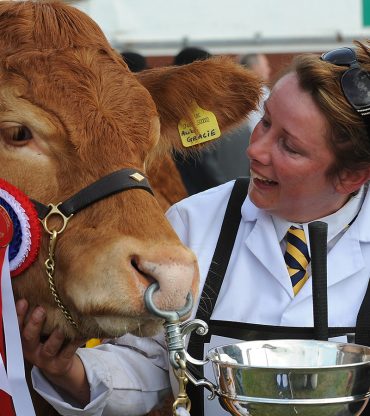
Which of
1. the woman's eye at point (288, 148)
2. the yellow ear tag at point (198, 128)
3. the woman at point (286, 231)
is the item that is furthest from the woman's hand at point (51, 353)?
the yellow ear tag at point (198, 128)

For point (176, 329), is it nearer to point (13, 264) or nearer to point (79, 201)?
point (79, 201)

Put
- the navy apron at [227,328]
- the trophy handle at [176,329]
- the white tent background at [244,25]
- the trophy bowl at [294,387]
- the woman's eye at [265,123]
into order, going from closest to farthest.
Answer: the trophy bowl at [294,387] → the trophy handle at [176,329] → the navy apron at [227,328] → the woman's eye at [265,123] → the white tent background at [244,25]

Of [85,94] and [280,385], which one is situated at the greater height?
[85,94]

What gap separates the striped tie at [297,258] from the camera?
3059 millimetres

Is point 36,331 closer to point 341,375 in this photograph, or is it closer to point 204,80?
point 341,375

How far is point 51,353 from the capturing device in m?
2.72

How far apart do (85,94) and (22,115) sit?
197mm

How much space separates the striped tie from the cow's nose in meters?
0.69

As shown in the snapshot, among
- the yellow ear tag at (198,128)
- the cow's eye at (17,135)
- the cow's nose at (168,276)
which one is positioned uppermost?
the cow's eye at (17,135)

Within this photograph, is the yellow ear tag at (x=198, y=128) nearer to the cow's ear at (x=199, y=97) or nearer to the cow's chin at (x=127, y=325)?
the cow's ear at (x=199, y=97)

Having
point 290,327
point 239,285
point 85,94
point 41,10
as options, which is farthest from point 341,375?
point 41,10

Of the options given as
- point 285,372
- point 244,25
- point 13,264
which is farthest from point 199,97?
point 244,25

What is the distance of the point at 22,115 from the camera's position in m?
2.62

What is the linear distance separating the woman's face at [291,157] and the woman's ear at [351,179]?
3 centimetres
